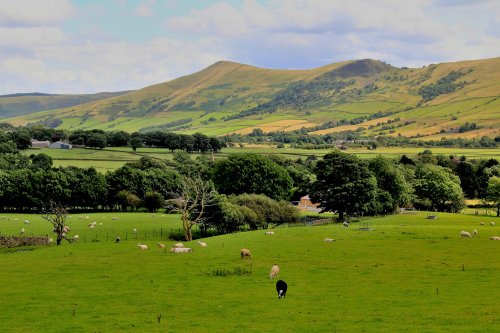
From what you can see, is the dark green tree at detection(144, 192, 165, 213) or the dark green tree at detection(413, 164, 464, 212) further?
the dark green tree at detection(413, 164, 464, 212)

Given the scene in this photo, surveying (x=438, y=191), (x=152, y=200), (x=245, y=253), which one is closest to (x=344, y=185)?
(x=438, y=191)

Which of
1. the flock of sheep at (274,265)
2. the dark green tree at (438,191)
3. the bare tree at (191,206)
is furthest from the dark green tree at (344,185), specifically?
the dark green tree at (438,191)

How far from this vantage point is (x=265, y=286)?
44.2 m

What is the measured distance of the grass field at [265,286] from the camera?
32531 millimetres

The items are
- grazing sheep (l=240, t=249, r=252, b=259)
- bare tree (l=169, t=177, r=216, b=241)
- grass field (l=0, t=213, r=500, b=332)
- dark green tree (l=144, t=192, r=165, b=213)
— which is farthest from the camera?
dark green tree (l=144, t=192, r=165, b=213)

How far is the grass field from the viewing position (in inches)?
1281

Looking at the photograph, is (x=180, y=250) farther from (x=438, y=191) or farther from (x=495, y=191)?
(x=438, y=191)

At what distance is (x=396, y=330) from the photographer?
30031 millimetres

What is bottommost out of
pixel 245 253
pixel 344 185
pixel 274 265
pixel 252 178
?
pixel 245 253

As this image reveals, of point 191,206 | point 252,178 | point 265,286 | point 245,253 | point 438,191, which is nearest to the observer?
point 265,286

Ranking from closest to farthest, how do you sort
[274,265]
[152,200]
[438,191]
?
[274,265], [152,200], [438,191]

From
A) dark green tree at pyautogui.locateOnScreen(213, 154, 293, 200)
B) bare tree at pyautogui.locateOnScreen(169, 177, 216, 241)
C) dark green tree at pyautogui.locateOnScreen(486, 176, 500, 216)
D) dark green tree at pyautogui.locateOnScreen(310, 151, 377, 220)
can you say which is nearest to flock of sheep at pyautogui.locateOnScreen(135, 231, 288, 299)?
bare tree at pyautogui.locateOnScreen(169, 177, 216, 241)

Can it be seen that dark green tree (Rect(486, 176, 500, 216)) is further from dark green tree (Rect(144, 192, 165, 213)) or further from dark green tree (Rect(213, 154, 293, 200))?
dark green tree (Rect(144, 192, 165, 213))

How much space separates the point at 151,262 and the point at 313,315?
25872mm
